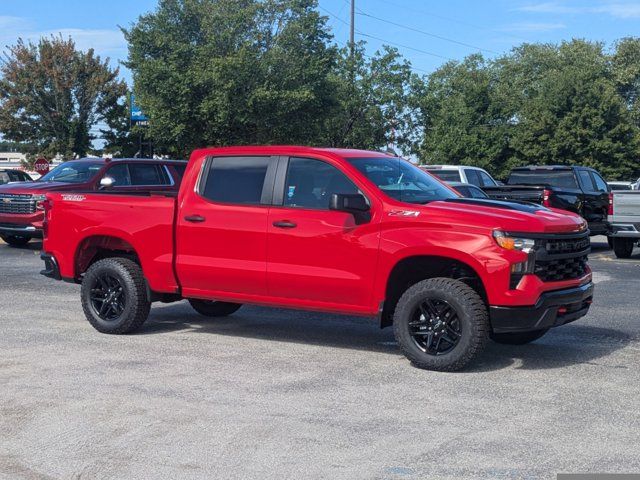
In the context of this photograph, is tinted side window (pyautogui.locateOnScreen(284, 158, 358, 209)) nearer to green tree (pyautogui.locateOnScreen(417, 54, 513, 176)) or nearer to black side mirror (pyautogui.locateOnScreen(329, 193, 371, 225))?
black side mirror (pyautogui.locateOnScreen(329, 193, 371, 225))

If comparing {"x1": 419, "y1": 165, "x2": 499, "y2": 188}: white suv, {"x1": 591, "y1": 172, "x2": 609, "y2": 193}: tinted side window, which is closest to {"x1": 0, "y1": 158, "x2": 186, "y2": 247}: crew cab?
{"x1": 419, "y1": 165, "x2": 499, "y2": 188}: white suv

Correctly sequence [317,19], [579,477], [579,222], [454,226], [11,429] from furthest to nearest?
[317,19] < [579,222] < [454,226] < [11,429] < [579,477]

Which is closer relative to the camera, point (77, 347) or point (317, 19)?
point (77, 347)

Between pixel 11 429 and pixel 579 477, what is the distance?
351cm

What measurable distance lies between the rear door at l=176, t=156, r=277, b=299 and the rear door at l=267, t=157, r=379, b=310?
14 cm

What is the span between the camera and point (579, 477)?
5035mm

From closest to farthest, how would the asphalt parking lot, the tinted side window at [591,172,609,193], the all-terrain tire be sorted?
the asphalt parking lot, the all-terrain tire, the tinted side window at [591,172,609,193]

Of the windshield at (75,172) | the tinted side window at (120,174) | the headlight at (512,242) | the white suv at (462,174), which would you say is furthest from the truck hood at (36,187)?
the headlight at (512,242)

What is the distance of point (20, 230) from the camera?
18562mm

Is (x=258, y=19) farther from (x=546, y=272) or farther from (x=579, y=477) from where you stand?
(x=579, y=477)

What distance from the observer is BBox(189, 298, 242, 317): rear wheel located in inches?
412

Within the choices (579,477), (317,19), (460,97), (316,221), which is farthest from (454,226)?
(460,97)

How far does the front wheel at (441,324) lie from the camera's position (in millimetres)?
7457

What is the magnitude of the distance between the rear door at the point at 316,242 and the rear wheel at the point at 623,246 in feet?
39.1
